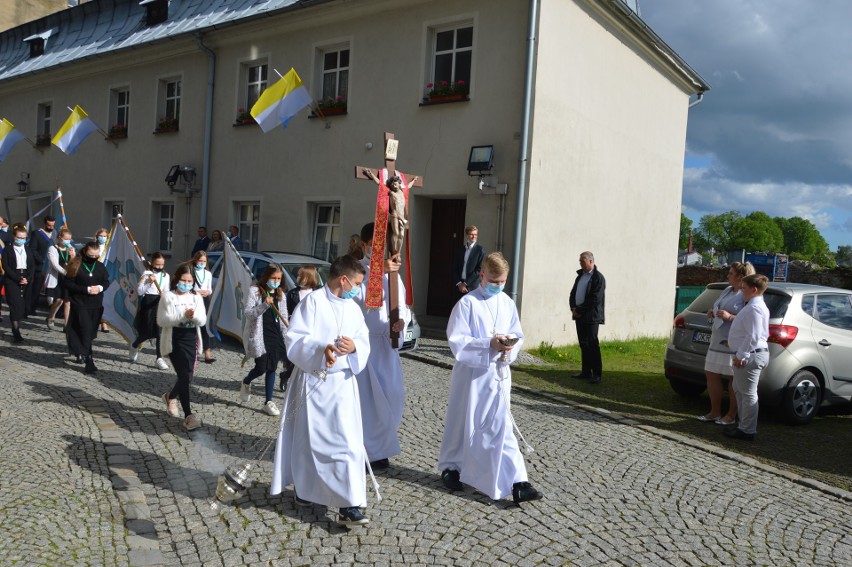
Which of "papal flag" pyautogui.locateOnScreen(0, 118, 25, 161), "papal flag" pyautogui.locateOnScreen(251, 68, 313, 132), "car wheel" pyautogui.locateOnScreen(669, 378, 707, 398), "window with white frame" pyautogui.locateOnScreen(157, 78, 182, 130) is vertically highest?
"window with white frame" pyautogui.locateOnScreen(157, 78, 182, 130)

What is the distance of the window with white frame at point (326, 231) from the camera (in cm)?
1538

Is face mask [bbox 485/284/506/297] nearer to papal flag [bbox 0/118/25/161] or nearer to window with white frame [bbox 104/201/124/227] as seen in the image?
papal flag [bbox 0/118/25/161]

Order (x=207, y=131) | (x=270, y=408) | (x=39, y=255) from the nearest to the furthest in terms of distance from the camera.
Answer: (x=270, y=408) < (x=39, y=255) < (x=207, y=131)

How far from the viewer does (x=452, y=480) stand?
17.2 ft

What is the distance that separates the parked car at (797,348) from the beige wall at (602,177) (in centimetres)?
427

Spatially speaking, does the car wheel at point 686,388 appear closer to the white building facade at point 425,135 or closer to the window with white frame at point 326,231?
the white building facade at point 425,135

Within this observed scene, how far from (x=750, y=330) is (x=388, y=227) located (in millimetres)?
3860

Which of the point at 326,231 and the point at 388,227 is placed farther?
the point at 326,231

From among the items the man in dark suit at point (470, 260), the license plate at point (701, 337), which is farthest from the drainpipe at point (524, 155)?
the license plate at point (701, 337)

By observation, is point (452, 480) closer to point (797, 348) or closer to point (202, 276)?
point (797, 348)

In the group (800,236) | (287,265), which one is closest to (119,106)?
(287,265)

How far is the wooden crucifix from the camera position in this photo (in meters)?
5.63

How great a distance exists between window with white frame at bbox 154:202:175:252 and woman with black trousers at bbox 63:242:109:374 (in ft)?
32.5

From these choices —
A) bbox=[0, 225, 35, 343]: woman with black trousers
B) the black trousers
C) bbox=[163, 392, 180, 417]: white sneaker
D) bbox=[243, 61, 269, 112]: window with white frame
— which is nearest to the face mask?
bbox=[163, 392, 180, 417]: white sneaker
